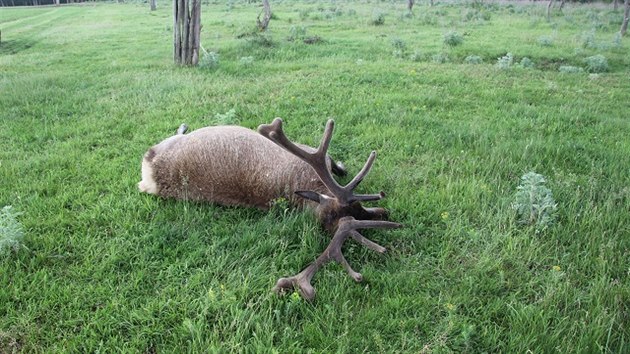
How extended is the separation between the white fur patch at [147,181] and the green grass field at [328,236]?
9 centimetres

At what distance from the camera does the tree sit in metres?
9.95

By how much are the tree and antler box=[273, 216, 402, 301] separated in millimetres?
7839

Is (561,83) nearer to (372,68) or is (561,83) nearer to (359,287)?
(372,68)

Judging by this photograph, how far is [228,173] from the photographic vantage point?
4.03m

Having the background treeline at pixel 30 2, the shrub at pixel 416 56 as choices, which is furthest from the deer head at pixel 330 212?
the background treeline at pixel 30 2

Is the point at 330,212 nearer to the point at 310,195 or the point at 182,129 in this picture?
the point at 310,195

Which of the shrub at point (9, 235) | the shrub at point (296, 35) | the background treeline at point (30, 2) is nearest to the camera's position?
the shrub at point (9, 235)

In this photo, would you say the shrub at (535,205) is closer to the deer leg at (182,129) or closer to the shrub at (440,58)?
the deer leg at (182,129)

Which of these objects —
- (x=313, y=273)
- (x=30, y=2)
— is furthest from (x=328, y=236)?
(x=30, y=2)

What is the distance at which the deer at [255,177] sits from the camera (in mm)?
3588

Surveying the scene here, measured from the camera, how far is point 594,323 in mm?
2727

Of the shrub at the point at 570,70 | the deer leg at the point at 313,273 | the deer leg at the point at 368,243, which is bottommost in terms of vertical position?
the deer leg at the point at 313,273

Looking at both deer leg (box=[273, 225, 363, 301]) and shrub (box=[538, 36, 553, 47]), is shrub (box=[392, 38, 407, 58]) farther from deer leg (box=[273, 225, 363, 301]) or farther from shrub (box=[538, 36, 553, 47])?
deer leg (box=[273, 225, 363, 301])

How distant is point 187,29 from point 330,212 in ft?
25.5
